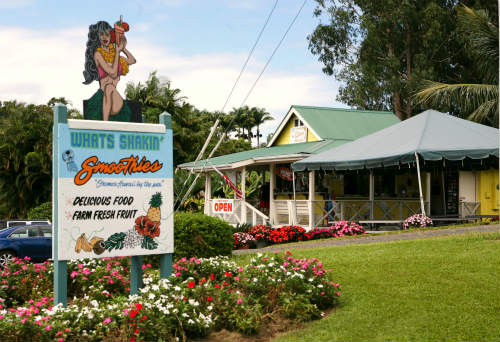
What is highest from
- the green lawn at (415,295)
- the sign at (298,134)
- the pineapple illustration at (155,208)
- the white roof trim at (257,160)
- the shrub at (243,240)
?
the sign at (298,134)

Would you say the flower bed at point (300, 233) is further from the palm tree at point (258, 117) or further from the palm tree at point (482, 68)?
the palm tree at point (258, 117)

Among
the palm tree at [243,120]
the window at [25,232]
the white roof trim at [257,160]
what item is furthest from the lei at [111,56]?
the palm tree at [243,120]

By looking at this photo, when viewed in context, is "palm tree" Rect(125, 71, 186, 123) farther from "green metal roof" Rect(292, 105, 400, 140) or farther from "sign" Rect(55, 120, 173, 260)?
"sign" Rect(55, 120, 173, 260)

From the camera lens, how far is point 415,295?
29.4ft

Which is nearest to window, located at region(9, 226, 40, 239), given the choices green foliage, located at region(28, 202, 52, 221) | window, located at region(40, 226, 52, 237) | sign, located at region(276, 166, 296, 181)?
window, located at region(40, 226, 52, 237)

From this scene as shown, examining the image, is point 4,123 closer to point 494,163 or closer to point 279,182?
point 279,182

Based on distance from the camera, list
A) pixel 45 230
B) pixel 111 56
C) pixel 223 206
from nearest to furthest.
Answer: pixel 111 56
pixel 45 230
pixel 223 206

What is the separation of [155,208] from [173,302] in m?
1.80

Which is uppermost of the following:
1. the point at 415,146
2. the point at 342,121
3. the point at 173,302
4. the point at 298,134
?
the point at 342,121

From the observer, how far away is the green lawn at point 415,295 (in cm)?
754

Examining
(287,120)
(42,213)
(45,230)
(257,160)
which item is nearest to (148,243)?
(45,230)

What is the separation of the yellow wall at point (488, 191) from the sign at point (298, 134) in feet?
27.6

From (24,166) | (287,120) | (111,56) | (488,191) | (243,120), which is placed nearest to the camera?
(111,56)

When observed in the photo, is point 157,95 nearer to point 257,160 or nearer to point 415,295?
point 257,160
